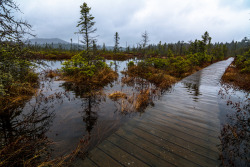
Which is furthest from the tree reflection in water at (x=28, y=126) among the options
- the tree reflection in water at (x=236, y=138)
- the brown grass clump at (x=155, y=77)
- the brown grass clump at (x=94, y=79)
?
the brown grass clump at (x=155, y=77)

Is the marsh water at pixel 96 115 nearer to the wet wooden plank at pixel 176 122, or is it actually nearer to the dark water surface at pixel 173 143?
the dark water surface at pixel 173 143

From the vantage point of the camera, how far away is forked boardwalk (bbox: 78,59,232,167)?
2.67m

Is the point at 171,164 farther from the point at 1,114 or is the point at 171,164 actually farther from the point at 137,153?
the point at 1,114

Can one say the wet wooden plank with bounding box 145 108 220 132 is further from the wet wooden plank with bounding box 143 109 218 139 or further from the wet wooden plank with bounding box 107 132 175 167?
the wet wooden plank with bounding box 107 132 175 167

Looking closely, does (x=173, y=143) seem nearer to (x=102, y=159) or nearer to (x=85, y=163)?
(x=102, y=159)

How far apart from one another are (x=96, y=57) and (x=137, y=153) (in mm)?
12721

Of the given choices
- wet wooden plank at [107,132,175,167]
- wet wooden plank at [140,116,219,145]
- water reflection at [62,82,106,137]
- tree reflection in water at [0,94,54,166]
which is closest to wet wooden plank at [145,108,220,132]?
wet wooden plank at [140,116,219,145]

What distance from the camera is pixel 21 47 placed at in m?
4.10

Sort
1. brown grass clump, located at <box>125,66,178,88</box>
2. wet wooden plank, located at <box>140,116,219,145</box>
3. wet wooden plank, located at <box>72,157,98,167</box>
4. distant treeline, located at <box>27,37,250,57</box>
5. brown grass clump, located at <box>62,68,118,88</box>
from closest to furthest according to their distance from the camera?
wet wooden plank, located at <box>72,157,98,167</box> → wet wooden plank, located at <box>140,116,219,145</box> → brown grass clump, located at <box>125,66,178,88</box> → brown grass clump, located at <box>62,68,118,88</box> → distant treeline, located at <box>27,37,250,57</box>

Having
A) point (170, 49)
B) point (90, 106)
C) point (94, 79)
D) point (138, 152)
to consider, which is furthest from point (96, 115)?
point (170, 49)

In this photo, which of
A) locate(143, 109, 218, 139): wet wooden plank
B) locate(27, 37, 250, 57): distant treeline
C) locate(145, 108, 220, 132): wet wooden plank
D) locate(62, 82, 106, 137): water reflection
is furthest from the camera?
locate(27, 37, 250, 57): distant treeline

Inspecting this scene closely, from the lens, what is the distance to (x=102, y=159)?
2.72 metres

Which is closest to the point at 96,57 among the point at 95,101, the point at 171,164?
the point at 95,101

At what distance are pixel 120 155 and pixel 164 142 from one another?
133 centimetres
